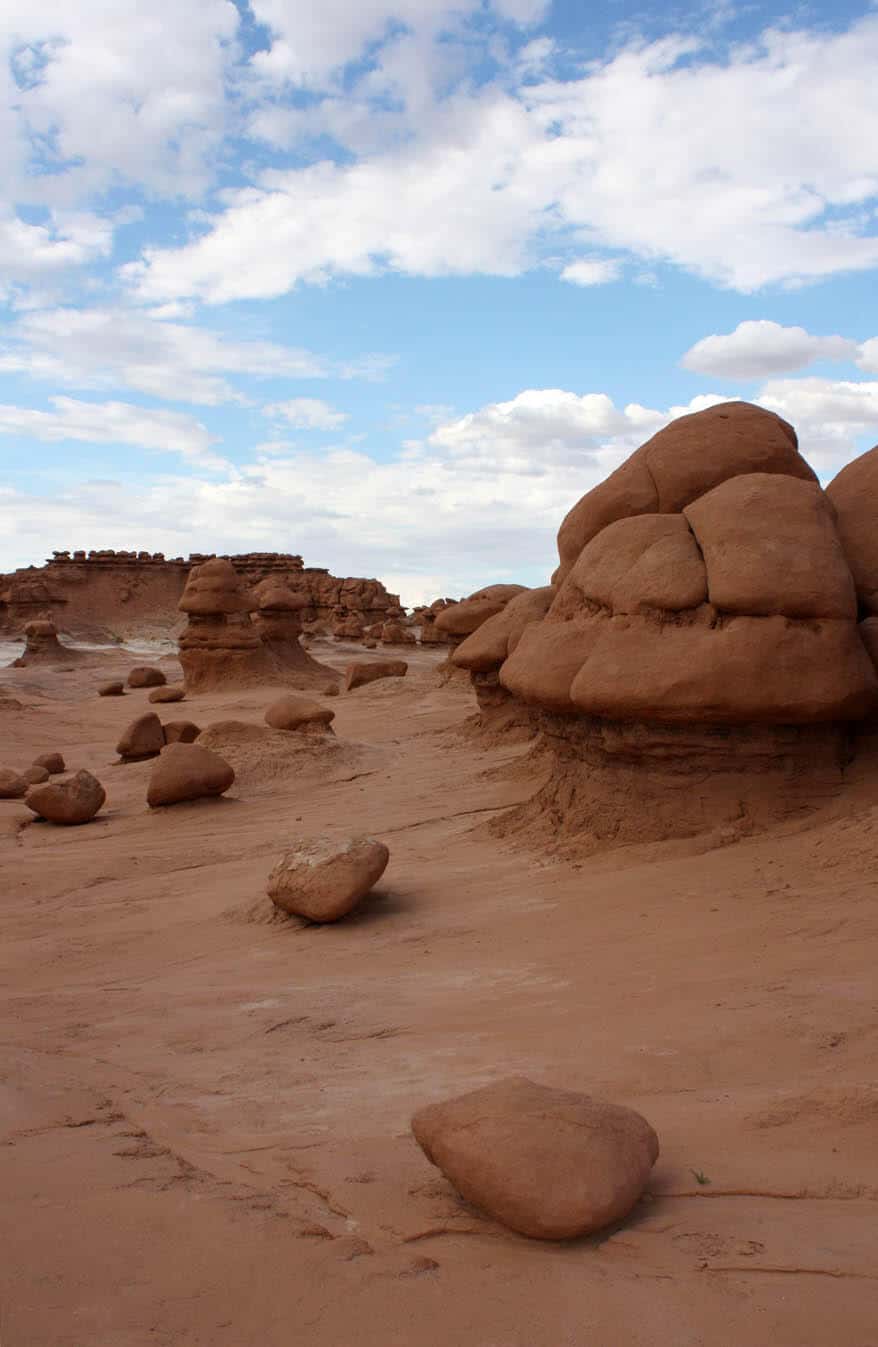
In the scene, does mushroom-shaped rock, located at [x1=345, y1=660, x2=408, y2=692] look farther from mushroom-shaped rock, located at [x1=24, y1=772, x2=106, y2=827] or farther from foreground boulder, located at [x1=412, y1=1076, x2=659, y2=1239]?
foreground boulder, located at [x1=412, y1=1076, x2=659, y2=1239]

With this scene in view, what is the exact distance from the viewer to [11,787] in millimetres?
10414

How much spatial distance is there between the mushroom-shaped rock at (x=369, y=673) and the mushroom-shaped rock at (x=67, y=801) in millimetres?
9105

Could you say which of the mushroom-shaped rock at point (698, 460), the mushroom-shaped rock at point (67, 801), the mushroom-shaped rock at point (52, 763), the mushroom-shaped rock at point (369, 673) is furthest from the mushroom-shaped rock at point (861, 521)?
the mushroom-shaped rock at point (369, 673)

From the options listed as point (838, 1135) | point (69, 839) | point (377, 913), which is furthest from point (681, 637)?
point (69, 839)

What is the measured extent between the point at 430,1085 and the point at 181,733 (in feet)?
30.7

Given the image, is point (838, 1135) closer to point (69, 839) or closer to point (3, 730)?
point (69, 839)

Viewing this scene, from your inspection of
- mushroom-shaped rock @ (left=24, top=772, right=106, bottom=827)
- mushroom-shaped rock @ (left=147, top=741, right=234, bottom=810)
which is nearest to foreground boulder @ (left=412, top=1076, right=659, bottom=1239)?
mushroom-shaped rock @ (left=147, top=741, right=234, bottom=810)

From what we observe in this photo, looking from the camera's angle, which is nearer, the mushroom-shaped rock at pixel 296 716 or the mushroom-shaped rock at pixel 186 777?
the mushroom-shaped rock at pixel 186 777

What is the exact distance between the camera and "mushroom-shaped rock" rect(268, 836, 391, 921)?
17.5 feet

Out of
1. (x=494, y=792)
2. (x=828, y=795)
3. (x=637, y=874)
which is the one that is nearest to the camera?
(x=637, y=874)

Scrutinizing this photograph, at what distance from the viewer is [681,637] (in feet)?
18.7

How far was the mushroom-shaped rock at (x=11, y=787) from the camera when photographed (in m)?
10.4

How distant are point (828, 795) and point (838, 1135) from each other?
344 centimetres

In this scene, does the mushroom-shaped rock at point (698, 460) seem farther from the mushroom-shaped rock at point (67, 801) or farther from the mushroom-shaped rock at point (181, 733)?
the mushroom-shaped rock at point (181, 733)
